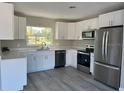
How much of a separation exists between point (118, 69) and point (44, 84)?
2141 millimetres

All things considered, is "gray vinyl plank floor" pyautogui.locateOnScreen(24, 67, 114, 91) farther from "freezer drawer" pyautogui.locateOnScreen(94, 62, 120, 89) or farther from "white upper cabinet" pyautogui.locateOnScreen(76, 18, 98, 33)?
"white upper cabinet" pyautogui.locateOnScreen(76, 18, 98, 33)

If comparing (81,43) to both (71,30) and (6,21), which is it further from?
(6,21)

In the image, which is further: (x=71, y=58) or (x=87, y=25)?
(x=71, y=58)

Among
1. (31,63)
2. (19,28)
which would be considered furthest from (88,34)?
(19,28)

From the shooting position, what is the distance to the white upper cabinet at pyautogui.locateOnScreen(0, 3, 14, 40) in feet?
8.71

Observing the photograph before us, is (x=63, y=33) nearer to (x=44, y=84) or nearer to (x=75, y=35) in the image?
(x=75, y=35)

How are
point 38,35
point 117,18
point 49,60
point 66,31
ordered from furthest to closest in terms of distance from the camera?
1. point 66,31
2. point 38,35
3. point 49,60
4. point 117,18

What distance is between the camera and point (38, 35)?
5.36 metres

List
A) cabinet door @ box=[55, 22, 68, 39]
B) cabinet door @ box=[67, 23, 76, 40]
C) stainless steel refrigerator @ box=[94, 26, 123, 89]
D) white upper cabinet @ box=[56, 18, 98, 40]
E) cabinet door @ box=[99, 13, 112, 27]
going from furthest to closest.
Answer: cabinet door @ box=[67, 23, 76, 40] → cabinet door @ box=[55, 22, 68, 39] → white upper cabinet @ box=[56, 18, 98, 40] → cabinet door @ box=[99, 13, 112, 27] → stainless steel refrigerator @ box=[94, 26, 123, 89]

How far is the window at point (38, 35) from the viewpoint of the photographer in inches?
201

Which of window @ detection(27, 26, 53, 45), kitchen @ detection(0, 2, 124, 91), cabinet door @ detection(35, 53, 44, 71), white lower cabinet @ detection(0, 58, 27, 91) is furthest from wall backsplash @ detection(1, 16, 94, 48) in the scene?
A: white lower cabinet @ detection(0, 58, 27, 91)

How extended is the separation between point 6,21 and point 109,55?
2.82 metres

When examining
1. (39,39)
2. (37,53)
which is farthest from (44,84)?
(39,39)

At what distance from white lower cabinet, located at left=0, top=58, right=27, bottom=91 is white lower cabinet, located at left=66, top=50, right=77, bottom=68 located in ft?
8.87
